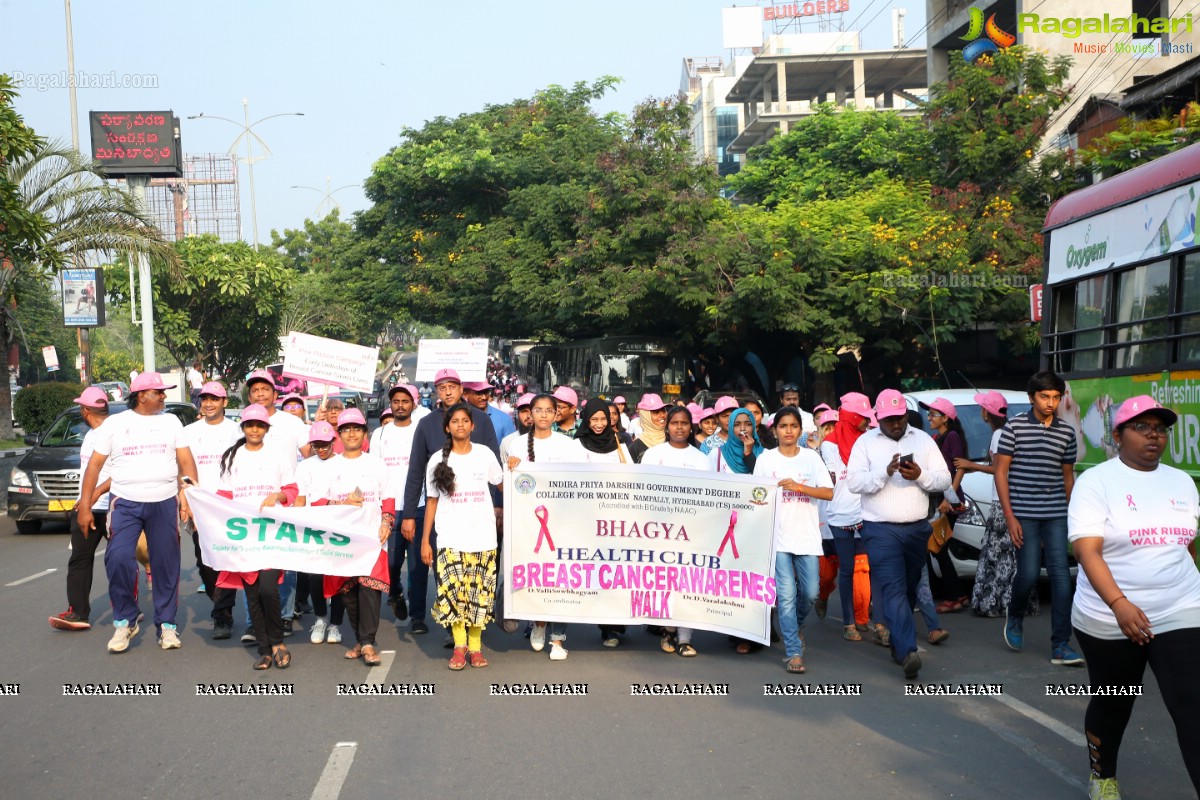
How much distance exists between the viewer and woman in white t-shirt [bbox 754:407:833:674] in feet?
→ 25.9

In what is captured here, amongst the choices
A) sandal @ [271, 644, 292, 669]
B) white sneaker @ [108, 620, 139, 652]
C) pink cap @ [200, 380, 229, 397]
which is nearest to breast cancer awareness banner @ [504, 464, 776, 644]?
sandal @ [271, 644, 292, 669]

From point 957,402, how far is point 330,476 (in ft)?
20.4

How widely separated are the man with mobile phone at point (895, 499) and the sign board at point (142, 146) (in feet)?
105

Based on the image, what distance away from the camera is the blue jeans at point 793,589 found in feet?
25.4

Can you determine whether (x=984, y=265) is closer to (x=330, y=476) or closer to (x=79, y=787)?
(x=330, y=476)

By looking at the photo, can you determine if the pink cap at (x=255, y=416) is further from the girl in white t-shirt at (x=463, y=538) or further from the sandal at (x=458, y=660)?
the sandal at (x=458, y=660)

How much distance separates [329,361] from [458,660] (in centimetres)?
846

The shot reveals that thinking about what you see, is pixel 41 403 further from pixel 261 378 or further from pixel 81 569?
pixel 81 569

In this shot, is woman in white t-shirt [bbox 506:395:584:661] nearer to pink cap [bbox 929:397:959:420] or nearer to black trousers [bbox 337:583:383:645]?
black trousers [bbox 337:583:383:645]

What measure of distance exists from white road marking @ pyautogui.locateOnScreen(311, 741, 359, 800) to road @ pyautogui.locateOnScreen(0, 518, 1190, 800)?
0.01 metres

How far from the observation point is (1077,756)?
5.79 meters

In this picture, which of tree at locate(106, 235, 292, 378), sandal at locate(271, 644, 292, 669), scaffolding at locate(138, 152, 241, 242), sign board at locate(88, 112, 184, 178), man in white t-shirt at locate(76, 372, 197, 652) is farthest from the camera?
scaffolding at locate(138, 152, 241, 242)

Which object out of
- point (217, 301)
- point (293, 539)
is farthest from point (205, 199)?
point (293, 539)

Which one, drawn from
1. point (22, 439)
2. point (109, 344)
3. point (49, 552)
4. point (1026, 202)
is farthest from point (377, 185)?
point (109, 344)
